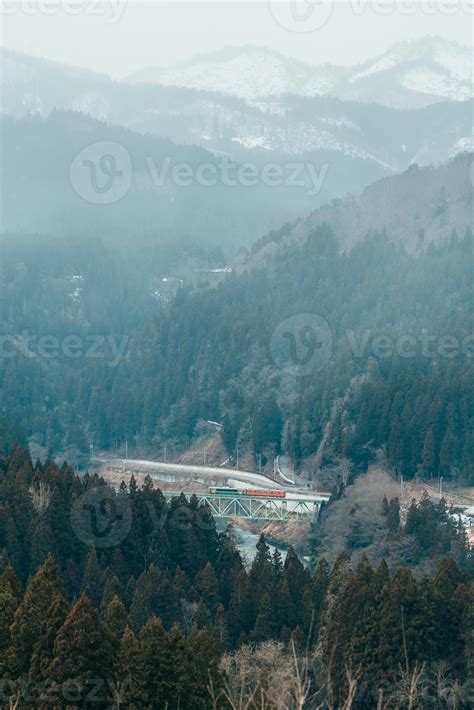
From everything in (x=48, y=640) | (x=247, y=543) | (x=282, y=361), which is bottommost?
(x=48, y=640)

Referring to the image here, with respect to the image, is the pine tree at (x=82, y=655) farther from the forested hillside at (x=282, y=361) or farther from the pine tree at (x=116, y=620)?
the forested hillside at (x=282, y=361)

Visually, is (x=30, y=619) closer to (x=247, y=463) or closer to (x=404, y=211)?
(x=247, y=463)

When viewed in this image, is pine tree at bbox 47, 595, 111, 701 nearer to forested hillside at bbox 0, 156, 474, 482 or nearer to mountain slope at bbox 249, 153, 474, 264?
forested hillside at bbox 0, 156, 474, 482

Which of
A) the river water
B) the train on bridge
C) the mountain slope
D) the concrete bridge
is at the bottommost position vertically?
the river water

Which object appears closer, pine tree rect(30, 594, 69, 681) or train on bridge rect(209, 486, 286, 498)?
pine tree rect(30, 594, 69, 681)

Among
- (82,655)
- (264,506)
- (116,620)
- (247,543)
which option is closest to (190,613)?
(116,620)

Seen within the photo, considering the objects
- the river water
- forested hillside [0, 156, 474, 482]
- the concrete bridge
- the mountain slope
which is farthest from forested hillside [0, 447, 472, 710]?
the mountain slope

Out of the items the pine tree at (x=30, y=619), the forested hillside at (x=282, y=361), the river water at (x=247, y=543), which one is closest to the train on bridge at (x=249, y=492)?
the river water at (x=247, y=543)

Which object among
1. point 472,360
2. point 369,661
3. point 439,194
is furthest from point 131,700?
point 439,194

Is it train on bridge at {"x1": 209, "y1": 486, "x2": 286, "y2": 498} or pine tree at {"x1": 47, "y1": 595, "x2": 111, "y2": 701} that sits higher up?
train on bridge at {"x1": 209, "y1": 486, "x2": 286, "y2": 498}

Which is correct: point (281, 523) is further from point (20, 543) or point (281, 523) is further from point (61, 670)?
point (61, 670)
